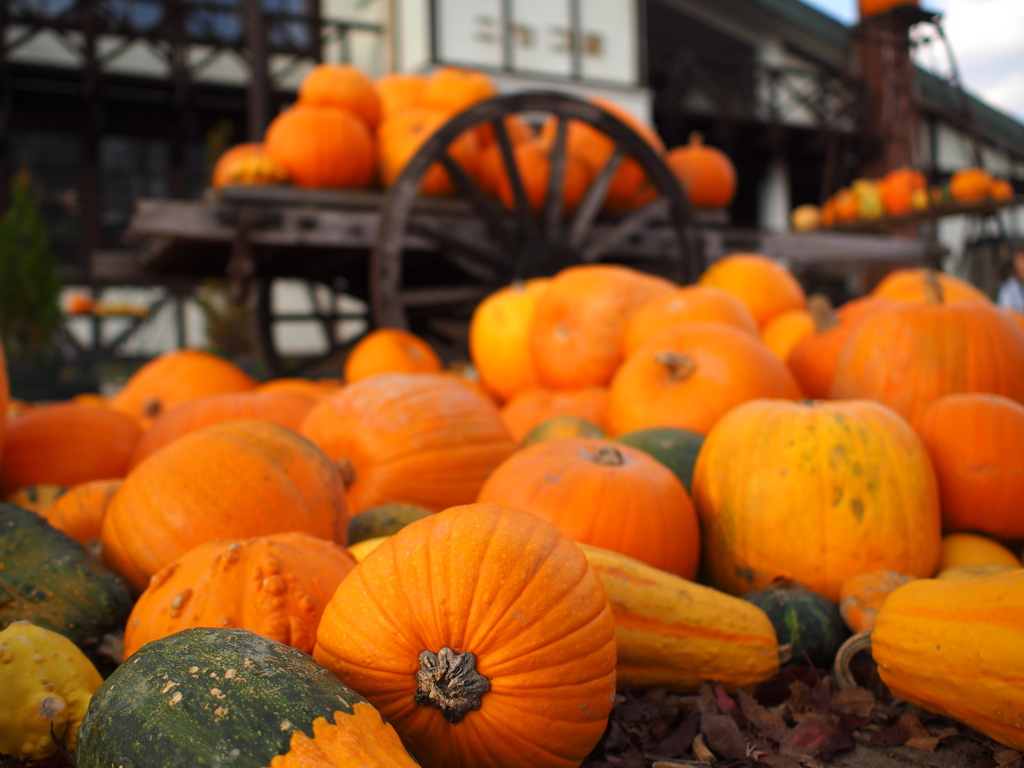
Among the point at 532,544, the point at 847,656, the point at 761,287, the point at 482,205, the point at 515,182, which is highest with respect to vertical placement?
the point at 515,182

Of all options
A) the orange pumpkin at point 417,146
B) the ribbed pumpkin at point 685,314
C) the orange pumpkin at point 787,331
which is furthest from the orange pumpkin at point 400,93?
the ribbed pumpkin at point 685,314

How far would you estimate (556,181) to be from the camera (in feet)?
17.3

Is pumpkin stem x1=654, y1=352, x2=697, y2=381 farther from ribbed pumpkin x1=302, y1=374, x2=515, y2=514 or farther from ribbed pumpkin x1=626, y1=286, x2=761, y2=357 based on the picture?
ribbed pumpkin x1=302, y1=374, x2=515, y2=514

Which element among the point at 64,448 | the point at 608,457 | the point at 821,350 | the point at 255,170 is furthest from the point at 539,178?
the point at 608,457

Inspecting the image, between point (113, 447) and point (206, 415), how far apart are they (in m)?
0.36

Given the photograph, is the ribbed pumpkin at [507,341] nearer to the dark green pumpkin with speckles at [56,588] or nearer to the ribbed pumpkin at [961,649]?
the dark green pumpkin with speckles at [56,588]

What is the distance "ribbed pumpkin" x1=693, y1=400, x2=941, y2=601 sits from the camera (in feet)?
6.20

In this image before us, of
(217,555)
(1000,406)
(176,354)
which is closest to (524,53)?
(176,354)

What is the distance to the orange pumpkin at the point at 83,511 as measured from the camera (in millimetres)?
2188

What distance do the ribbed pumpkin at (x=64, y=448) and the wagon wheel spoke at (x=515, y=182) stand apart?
293 cm

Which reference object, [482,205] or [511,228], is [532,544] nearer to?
[482,205]

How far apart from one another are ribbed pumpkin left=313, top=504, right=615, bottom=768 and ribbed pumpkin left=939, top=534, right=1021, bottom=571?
1.22 m

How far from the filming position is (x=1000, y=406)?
216 centimetres

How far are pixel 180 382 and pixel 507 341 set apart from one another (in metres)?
1.98
